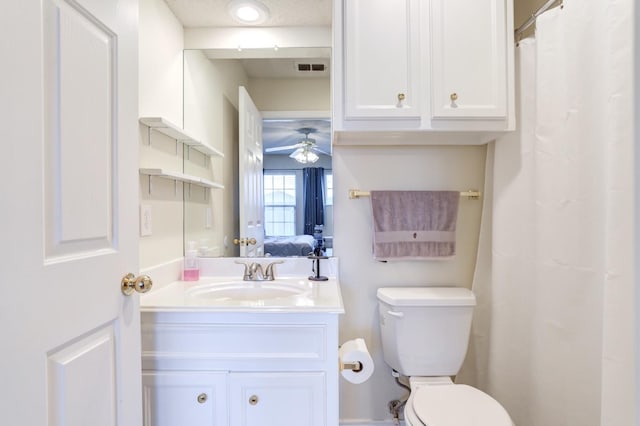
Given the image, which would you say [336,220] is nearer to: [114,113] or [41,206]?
[114,113]

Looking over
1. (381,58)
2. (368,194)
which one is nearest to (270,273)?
(368,194)

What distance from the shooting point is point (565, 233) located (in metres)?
1.17

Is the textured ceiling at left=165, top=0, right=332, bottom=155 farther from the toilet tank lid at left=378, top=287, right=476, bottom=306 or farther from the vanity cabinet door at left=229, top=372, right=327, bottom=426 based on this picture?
the vanity cabinet door at left=229, top=372, right=327, bottom=426

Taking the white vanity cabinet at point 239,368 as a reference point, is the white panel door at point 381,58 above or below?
above

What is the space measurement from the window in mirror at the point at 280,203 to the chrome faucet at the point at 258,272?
0.18m

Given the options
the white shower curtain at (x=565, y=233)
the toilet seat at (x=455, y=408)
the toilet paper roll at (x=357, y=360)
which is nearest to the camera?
the white shower curtain at (x=565, y=233)

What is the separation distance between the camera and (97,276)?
2.62 ft

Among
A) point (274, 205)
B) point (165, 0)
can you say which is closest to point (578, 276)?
point (274, 205)

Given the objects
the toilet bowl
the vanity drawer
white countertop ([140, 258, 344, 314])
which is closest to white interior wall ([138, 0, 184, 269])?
white countertop ([140, 258, 344, 314])

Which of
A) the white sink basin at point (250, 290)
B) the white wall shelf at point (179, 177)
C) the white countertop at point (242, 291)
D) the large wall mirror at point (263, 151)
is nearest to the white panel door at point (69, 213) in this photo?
the white countertop at point (242, 291)

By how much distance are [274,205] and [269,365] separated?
79 centimetres

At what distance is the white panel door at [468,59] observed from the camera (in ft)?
Result: 4.42

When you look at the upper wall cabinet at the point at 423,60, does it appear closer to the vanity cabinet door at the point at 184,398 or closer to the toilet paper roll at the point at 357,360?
the toilet paper roll at the point at 357,360

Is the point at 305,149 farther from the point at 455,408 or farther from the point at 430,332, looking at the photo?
the point at 455,408
